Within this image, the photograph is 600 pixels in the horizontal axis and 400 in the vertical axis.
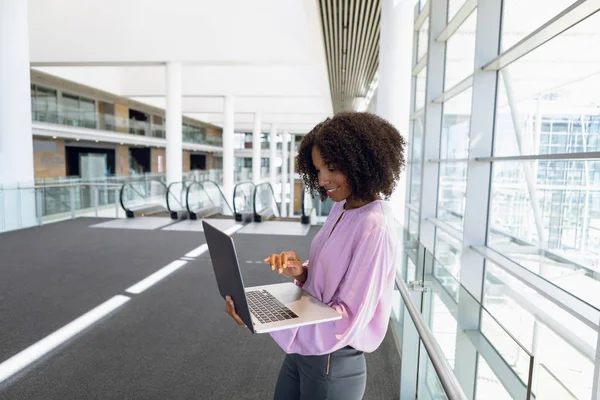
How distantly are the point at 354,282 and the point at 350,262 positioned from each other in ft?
0.24

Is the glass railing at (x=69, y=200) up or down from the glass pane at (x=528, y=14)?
down

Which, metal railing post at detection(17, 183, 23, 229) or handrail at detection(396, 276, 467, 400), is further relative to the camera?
metal railing post at detection(17, 183, 23, 229)

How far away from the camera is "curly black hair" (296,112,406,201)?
1.35 meters

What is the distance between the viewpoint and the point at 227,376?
2.99 m

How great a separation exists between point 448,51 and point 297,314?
6.66m

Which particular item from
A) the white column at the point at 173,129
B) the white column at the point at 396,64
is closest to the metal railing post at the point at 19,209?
the white column at the point at 173,129

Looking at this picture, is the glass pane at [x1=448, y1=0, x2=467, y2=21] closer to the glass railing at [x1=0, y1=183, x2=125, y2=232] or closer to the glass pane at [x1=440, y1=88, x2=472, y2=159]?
the glass pane at [x1=440, y1=88, x2=472, y2=159]

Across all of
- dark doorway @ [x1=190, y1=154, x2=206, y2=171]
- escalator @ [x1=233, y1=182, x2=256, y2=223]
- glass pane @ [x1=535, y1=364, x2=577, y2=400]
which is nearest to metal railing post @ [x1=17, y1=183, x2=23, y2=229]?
escalator @ [x1=233, y1=182, x2=256, y2=223]

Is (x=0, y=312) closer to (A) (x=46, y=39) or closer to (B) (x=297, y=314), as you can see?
(B) (x=297, y=314)

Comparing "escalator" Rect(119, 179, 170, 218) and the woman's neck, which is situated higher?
the woman's neck

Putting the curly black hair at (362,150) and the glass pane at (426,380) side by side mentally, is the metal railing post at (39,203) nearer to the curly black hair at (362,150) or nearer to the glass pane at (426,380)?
the glass pane at (426,380)

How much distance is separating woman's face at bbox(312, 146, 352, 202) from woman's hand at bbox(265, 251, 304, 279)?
257 mm

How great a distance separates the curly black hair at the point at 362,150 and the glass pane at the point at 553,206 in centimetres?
740

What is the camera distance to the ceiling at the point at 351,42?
8.97 metres
